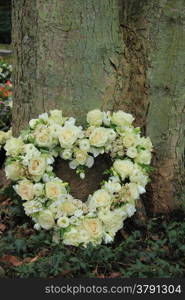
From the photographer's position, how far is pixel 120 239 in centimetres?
390

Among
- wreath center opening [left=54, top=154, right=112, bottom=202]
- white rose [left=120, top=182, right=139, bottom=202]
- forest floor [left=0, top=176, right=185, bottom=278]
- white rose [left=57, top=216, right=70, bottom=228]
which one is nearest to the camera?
forest floor [left=0, top=176, right=185, bottom=278]

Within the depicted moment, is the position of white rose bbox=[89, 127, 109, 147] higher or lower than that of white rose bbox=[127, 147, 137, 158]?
higher

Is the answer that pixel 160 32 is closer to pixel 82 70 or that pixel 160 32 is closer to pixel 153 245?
pixel 82 70

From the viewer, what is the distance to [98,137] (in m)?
3.62

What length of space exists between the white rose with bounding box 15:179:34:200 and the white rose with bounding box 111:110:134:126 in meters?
0.75

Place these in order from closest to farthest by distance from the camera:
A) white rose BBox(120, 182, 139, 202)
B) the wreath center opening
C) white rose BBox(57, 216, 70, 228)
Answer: white rose BBox(57, 216, 70, 228)
white rose BBox(120, 182, 139, 202)
the wreath center opening

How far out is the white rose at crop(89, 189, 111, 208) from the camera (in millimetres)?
3617

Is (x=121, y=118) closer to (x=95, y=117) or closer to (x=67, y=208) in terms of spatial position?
(x=95, y=117)

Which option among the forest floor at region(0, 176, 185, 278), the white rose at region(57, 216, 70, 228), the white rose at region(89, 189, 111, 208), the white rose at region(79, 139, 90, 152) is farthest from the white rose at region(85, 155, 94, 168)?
the forest floor at region(0, 176, 185, 278)

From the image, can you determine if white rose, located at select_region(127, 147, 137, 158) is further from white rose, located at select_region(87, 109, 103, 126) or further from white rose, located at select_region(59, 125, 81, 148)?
white rose, located at select_region(59, 125, 81, 148)

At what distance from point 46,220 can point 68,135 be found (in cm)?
61

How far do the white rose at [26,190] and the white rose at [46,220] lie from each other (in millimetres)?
142

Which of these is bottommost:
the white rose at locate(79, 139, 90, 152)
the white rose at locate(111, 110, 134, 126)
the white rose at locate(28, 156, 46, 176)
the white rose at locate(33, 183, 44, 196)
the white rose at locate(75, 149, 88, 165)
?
the white rose at locate(33, 183, 44, 196)

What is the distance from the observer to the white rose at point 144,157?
375cm
